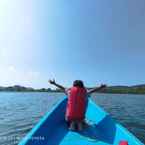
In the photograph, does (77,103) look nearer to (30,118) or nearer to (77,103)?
(77,103)

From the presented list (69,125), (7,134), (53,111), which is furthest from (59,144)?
(7,134)

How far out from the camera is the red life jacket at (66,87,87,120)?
309 inches

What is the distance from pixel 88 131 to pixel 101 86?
139cm

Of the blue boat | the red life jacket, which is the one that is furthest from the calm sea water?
the red life jacket

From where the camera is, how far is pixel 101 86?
28.2 feet

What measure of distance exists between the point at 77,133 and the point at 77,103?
83 centimetres

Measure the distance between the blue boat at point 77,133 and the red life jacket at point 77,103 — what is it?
1.61 ft

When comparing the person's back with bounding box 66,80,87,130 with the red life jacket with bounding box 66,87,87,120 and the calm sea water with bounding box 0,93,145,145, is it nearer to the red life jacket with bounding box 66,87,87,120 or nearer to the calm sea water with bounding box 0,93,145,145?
the red life jacket with bounding box 66,87,87,120

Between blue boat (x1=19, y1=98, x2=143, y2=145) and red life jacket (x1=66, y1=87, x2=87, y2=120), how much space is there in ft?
1.61

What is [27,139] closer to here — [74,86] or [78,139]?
[78,139]

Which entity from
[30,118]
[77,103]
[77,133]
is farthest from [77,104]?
[30,118]

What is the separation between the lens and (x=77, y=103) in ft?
25.8

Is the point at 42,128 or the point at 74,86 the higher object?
the point at 74,86

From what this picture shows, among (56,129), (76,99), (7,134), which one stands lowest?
(7,134)
